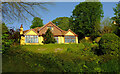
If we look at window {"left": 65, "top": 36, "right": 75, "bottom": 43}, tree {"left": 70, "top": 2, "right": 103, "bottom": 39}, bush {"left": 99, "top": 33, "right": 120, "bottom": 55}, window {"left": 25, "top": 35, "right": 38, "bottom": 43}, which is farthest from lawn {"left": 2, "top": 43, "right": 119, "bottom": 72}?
tree {"left": 70, "top": 2, "right": 103, "bottom": 39}

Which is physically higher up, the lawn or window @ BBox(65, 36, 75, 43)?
window @ BBox(65, 36, 75, 43)

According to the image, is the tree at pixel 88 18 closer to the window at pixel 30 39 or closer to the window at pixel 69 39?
the window at pixel 69 39

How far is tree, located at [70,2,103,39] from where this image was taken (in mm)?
28781

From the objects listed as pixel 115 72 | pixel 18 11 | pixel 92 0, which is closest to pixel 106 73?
pixel 115 72

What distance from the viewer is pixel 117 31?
19.3m

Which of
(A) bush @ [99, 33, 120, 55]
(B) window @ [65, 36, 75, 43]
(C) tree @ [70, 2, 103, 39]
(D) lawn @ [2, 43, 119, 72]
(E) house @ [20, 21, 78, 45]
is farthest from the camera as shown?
(C) tree @ [70, 2, 103, 39]

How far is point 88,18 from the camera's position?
29.0 metres

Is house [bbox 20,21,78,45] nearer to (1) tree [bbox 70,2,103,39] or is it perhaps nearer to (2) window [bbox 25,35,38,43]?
(2) window [bbox 25,35,38,43]

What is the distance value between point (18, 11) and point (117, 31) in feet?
56.2

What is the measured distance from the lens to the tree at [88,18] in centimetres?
2878

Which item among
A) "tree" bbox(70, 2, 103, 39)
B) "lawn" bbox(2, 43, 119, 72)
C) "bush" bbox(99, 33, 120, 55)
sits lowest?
"lawn" bbox(2, 43, 119, 72)

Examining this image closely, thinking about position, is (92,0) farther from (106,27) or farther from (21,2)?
(21,2)

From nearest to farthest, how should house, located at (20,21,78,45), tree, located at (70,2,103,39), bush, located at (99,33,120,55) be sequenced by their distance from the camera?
bush, located at (99,33,120,55) → house, located at (20,21,78,45) → tree, located at (70,2,103,39)

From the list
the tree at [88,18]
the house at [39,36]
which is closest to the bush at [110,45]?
the house at [39,36]
